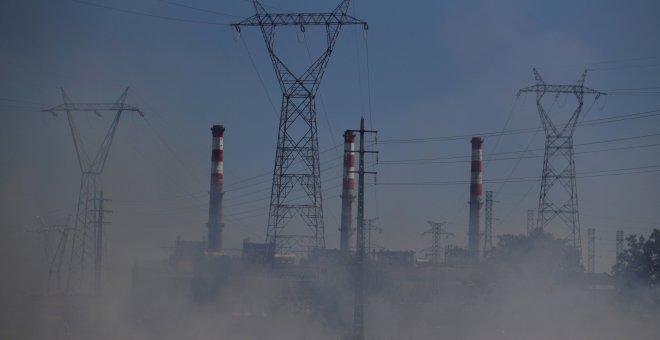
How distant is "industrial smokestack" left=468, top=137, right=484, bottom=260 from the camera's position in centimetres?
6084

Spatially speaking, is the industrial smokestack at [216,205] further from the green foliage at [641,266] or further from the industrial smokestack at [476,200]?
the green foliage at [641,266]

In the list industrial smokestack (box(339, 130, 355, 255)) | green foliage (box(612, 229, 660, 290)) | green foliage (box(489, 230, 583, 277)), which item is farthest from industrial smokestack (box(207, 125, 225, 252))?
green foliage (box(612, 229, 660, 290))

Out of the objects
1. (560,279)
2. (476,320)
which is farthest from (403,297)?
(560,279)

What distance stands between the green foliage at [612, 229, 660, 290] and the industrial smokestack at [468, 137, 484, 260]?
16.3m

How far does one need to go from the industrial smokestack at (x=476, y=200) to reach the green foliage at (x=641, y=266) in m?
16.3

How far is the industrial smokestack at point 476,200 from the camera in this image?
6084 centimetres

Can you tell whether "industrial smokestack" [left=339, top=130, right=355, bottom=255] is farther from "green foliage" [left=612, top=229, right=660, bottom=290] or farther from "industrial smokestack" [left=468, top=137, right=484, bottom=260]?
"green foliage" [left=612, top=229, right=660, bottom=290]

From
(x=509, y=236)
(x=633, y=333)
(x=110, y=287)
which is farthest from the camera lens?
(x=509, y=236)

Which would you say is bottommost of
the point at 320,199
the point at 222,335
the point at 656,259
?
the point at 222,335

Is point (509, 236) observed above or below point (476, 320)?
above

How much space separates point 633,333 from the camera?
34.2 metres

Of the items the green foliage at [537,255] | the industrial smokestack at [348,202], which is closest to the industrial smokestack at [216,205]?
the industrial smokestack at [348,202]

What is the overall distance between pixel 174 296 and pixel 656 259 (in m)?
26.9

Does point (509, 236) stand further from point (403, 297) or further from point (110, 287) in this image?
point (110, 287)
